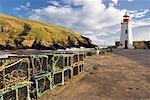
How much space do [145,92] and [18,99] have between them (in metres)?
5.32

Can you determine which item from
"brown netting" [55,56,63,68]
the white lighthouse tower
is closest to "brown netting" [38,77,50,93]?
"brown netting" [55,56,63,68]

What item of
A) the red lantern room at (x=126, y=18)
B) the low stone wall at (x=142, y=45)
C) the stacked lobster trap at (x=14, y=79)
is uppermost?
the red lantern room at (x=126, y=18)

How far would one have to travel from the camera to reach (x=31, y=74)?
384 inches

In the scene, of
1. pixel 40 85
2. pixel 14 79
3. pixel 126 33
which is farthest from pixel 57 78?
pixel 126 33

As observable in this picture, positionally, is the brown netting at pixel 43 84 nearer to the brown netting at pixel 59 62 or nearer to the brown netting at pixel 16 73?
the brown netting at pixel 59 62

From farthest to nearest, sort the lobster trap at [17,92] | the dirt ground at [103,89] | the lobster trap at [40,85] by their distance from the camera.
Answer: the dirt ground at [103,89] → the lobster trap at [40,85] → the lobster trap at [17,92]

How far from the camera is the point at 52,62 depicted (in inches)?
451

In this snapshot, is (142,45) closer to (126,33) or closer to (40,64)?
(126,33)

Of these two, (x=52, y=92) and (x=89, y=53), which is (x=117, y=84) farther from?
(x=89, y=53)

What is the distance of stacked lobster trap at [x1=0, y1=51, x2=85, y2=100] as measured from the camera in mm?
8250

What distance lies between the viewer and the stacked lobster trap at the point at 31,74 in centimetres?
825

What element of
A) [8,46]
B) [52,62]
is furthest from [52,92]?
[8,46]

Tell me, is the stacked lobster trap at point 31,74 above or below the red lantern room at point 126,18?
below

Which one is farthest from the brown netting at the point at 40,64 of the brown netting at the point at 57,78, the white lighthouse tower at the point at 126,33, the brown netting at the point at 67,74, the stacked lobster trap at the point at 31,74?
the white lighthouse tower at the point at 126,33
